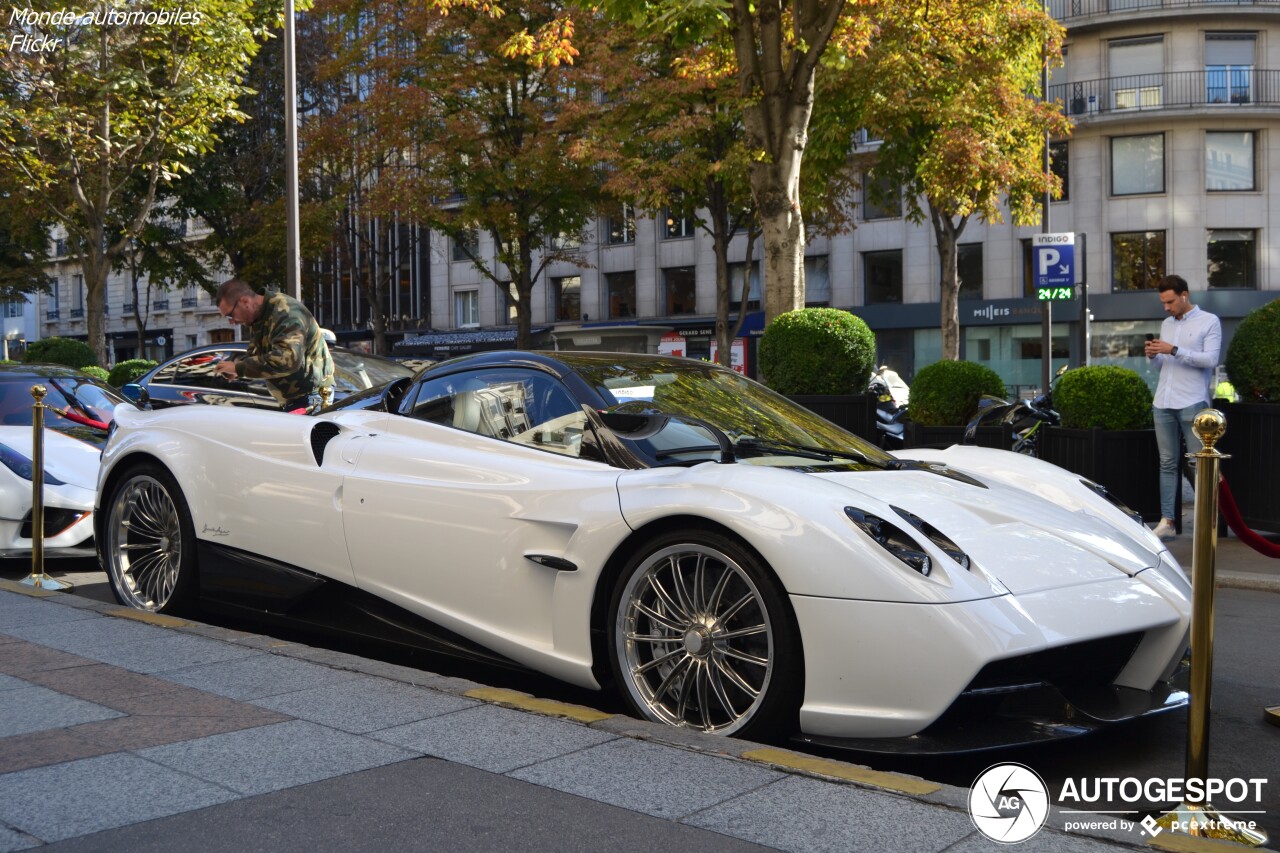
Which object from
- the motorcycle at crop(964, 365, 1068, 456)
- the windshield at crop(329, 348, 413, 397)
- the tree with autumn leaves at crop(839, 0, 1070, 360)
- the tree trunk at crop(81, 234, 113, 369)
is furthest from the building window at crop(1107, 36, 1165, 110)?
the windshield at crop(329, 348, 413, 397)

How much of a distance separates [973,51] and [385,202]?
12.6m

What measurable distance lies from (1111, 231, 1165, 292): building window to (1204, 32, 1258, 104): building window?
4.32 m

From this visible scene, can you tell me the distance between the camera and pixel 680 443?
178 inches

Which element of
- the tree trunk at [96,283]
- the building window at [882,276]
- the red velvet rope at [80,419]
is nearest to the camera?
the red velvet rope at [80,419]

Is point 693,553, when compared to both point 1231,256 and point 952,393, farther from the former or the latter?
point 1231,256

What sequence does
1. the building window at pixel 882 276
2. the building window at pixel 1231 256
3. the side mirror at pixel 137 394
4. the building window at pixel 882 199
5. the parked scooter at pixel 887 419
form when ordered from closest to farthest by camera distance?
the side mirror at pixel 137 394, the parked scooter at pixel 887 419, the building window at pixel 882 199, the building window at pixel 1231 256, the building window at pixel 882 276

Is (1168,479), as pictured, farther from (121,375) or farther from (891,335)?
(891,335)

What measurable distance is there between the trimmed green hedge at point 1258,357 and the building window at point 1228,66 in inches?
1220

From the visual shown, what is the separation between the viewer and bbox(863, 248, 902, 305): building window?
39906 millimetres

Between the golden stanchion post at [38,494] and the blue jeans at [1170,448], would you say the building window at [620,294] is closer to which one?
the blue jeans at [1170,448]

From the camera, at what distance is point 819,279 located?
Result: 4134 cm

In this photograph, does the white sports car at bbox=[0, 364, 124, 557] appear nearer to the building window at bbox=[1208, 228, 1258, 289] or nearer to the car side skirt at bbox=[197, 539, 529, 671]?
the car side skirt at bbox=[197, 539, 529, 671]

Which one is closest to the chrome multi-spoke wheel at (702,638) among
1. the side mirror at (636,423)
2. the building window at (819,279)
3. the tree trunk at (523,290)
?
the side mirror at (636,423)

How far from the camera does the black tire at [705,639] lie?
3734 mm
